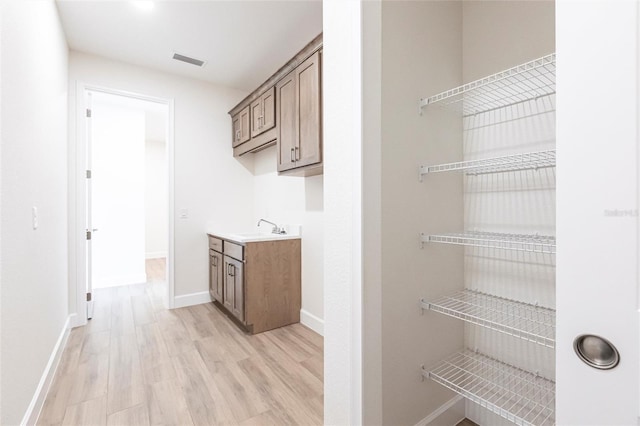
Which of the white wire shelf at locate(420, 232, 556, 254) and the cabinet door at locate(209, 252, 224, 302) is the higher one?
the white wire shelf at locate(420, 232, 556, 254)

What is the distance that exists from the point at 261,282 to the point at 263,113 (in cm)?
166

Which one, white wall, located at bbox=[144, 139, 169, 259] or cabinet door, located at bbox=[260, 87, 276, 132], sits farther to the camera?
white wall, located at bbox=[144, 139, 169, 259]

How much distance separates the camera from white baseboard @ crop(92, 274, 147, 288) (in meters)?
4.49

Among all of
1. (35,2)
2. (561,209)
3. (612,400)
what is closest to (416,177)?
(561,209)

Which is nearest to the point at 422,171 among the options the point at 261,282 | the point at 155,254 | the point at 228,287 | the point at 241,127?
the point at 261,282

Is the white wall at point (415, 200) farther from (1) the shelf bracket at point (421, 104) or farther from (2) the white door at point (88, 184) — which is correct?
(2) the white door at point (88, 184)

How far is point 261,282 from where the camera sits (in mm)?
2785

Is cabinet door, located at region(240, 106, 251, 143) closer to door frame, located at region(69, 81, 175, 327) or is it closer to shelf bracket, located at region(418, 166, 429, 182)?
door frame, located at region(69, 81, 175, 327)

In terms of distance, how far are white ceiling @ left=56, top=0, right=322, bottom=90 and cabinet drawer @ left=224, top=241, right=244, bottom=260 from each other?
189 centimetres

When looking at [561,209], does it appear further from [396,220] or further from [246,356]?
[246,356]

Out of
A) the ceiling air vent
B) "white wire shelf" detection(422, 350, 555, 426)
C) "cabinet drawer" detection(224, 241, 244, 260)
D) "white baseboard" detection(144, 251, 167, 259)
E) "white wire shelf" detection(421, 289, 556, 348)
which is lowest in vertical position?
"white baseboard" detection(144, 251, 167, 259)

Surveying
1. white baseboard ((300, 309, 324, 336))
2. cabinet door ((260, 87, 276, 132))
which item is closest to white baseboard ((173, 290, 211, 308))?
white baseboard ((300, 309, 324, 336))

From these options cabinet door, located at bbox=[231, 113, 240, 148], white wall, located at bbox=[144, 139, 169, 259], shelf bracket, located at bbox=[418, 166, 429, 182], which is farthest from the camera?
white wall, located at bbox=[144, 139, 169, 259]

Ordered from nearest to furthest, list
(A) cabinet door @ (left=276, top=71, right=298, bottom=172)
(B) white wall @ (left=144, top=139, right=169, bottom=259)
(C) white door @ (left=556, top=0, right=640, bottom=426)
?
1. (C) white door @ (left=556, top=0, right=640, bottom=426)
2. (A) cabinet door @ (left=276, top=71, right=298, bottom=172)
3. (B) white wall @ (left=144, top=139, right=169, bottom=259)
